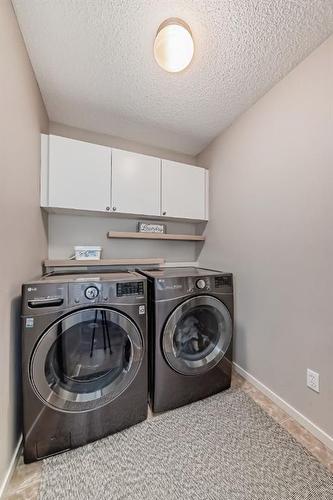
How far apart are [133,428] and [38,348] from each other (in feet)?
2.75

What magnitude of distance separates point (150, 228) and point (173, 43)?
1510 millimetres

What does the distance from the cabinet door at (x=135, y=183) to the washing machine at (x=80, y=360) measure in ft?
2.95

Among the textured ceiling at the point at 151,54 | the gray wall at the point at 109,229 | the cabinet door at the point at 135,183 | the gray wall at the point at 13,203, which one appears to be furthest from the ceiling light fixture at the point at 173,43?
the gray wall at the point at 109,229

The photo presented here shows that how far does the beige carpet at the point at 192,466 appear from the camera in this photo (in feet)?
3.29

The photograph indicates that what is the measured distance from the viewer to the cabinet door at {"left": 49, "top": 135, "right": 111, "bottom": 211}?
5.73 feet

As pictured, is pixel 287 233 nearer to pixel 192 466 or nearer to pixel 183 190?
pixel 183 190

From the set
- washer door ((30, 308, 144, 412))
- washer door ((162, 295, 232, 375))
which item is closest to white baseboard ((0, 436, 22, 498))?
washer door ((30, 308, 144, 412))

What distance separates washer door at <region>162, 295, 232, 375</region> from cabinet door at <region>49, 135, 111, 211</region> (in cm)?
118

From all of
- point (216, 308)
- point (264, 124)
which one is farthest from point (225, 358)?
point (264, 124)

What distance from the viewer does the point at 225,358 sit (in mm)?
1699

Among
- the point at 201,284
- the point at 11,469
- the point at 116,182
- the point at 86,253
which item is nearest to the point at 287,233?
the point at 201,284

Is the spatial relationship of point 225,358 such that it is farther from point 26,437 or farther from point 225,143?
point 225,143

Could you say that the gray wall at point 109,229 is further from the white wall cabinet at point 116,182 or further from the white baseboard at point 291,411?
the white baseboard at point 291,411

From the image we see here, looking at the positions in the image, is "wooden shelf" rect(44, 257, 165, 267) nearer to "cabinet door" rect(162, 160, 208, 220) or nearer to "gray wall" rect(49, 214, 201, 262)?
"gray wall" rect(49, 214, 201, 262)
